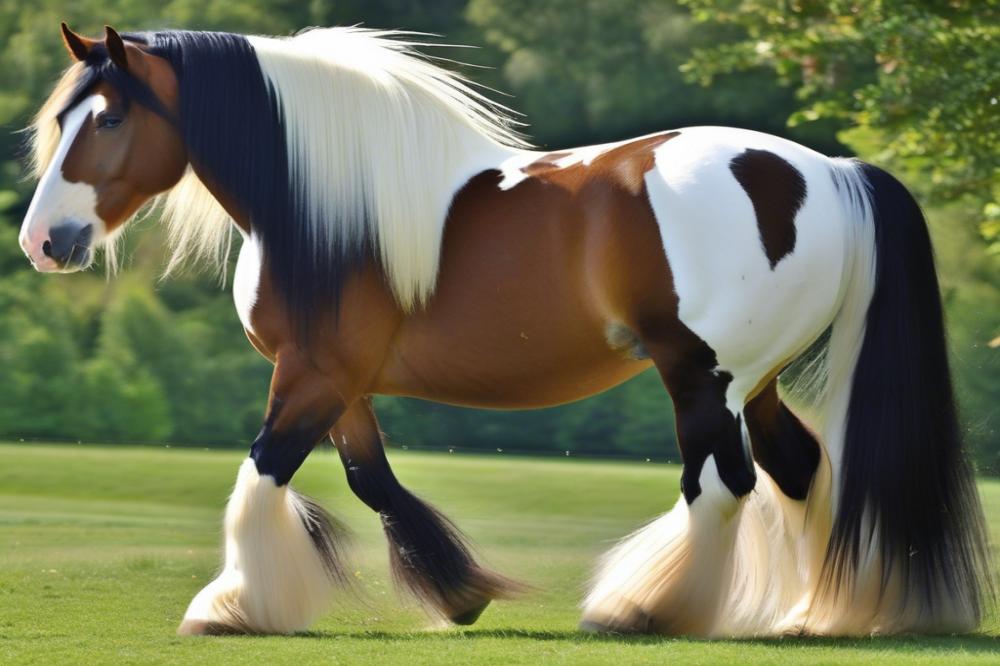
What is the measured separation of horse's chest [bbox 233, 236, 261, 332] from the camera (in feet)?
14.6

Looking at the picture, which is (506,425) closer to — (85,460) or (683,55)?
(85,460)

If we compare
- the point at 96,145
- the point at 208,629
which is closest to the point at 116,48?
the point at 96,145

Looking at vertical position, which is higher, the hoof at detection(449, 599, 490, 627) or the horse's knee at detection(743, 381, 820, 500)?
the horse's knee at detection(743, 381, 820, 500)

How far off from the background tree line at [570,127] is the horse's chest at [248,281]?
190 inches

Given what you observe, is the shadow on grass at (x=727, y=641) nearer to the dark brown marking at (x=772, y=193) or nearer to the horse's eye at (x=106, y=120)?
the dark brown marking at (x=772, y=193)

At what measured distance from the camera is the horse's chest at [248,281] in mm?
4457

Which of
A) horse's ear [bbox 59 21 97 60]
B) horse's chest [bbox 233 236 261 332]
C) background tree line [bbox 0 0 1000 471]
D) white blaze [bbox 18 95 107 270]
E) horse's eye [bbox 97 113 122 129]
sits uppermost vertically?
horse's ear [bbox 59 21 97 60]

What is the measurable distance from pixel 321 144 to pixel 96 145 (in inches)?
28.4

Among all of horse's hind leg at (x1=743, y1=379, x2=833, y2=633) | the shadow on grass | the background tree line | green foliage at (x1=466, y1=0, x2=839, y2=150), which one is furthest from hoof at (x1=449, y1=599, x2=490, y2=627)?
green foliage at (x1=466, y1=0, x2=839, y2=150)

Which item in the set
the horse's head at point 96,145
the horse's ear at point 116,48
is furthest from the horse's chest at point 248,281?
the horse's ear at point 116,48

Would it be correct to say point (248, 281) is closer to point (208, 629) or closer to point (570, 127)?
point (208, 629)

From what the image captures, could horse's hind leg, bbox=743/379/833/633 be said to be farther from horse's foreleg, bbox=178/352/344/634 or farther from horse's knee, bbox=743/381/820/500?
horse's foreleg, bbox=178/352/344/634

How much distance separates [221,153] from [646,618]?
202 cm

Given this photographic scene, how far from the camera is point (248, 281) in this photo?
4.49m
